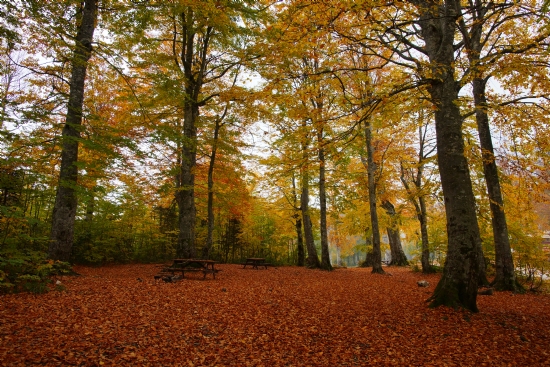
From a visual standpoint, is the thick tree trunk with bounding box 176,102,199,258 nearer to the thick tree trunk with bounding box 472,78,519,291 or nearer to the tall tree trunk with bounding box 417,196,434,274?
the thick tree trunk with bounding box 472,78,519,291

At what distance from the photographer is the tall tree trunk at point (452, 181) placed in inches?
197

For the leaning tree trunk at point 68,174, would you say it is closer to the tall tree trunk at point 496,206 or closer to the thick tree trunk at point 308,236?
the thick tree trunk at point 308,236

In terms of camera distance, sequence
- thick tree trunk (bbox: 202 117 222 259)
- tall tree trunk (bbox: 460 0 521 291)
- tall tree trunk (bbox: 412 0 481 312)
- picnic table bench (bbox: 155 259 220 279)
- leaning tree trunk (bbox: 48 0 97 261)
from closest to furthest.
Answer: tall tree trunk (bbox: 412 0 481 312) < leaning tree trunk (bbox: 48 0 97 261) < tall tree trunk (bbox: 460 0 521 291) < picnic table bench (bbox: 155 259 220 279) < thick tree trunk (bbox: 202 117 222 259)

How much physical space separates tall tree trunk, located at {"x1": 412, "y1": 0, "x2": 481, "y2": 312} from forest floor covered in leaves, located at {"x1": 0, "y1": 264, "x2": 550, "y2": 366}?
444 millimetres

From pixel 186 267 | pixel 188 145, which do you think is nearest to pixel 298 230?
pixel 186 267

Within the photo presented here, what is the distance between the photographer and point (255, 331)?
4.08 meters

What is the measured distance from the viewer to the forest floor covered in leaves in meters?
3.20

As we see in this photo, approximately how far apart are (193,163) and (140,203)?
4251mm

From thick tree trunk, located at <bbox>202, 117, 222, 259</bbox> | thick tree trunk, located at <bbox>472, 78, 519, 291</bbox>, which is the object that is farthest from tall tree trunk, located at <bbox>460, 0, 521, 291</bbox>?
thick tree trunk, located at <bbox>202, 117, 222, 259</bbox>

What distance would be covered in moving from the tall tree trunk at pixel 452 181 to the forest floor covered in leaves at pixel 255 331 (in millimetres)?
444

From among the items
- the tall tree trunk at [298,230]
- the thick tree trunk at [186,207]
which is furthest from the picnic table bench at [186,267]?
the tall tree trunk at [298,230]

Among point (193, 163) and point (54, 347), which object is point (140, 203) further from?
point (54, 347)

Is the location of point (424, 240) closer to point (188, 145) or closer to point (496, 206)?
point (496, 206)

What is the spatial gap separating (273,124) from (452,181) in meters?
7.90
